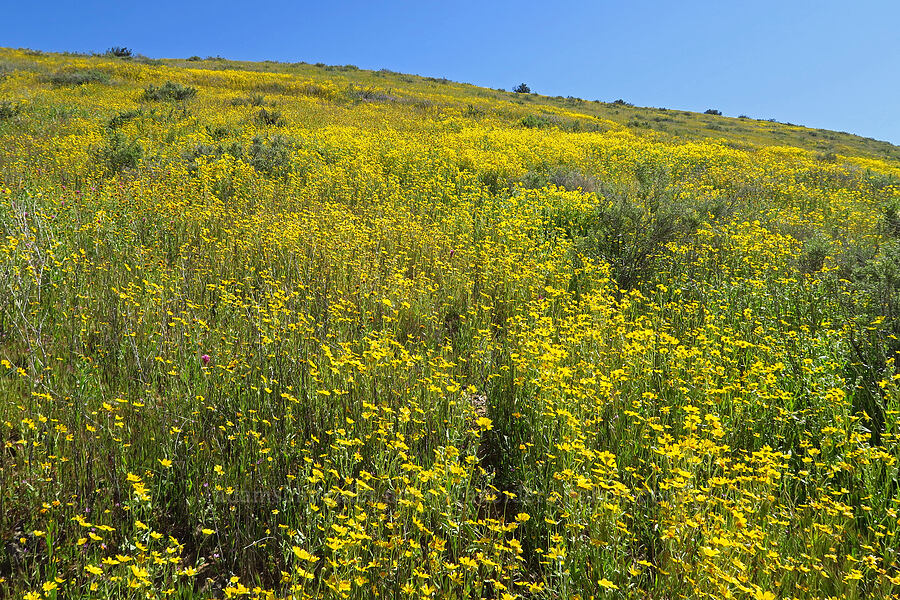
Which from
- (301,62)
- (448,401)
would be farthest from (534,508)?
(301,62)

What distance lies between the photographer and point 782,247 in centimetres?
758

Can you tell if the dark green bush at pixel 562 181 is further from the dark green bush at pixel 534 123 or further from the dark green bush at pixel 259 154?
the dark green bush at pixel 534 123

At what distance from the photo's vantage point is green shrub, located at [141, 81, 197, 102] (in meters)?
19.2

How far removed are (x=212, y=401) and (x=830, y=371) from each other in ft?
15.2

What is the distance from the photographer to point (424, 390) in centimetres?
383

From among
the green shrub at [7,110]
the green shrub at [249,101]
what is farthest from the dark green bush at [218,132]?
the green shrub at [249,101]

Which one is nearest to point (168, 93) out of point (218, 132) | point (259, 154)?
point (218, 132)

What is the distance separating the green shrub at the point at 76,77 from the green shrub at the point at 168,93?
Result: 4.38 m

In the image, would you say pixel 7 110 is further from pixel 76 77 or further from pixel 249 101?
pixel 76 77

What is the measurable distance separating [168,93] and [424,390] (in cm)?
2067

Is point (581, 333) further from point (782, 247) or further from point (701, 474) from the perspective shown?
point (782, 247)

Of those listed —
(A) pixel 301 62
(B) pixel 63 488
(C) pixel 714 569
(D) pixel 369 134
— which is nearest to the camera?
(C) pixel 714 569

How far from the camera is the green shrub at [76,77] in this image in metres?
22.2

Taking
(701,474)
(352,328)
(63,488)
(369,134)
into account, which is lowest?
(63,488)
